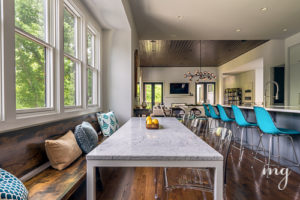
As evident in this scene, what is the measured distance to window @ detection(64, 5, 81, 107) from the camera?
7.80 feet

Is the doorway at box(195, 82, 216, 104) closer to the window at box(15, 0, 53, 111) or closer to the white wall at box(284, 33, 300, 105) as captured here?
the white wall at box(284, 33, 300, 105)

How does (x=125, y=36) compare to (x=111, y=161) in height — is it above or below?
above

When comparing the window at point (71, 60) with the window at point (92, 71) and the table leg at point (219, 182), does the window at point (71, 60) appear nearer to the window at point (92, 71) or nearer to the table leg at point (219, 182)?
the window at point (92, 71)

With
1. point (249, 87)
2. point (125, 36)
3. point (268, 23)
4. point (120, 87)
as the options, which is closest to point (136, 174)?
point (120, 87)

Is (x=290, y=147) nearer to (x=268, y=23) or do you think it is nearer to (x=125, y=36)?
(x=268, y=23)

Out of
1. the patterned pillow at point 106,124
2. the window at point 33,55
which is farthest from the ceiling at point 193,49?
the window at point 33,55

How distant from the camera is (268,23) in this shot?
4.23 meters

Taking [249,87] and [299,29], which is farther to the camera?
[249,87]

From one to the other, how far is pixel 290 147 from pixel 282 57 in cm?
436

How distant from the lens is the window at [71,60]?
93.7 inches

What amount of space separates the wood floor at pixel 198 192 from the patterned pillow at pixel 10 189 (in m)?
0.77

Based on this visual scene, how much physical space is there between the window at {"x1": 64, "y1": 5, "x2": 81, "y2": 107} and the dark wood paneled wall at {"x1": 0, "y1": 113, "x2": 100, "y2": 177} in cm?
73

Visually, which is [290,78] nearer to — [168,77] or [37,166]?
[168,77]

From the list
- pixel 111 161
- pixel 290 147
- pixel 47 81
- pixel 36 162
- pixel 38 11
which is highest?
pixel 38 11
